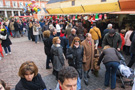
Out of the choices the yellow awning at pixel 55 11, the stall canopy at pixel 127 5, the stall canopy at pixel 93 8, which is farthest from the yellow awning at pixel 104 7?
the yellow awning at pixel 55 11

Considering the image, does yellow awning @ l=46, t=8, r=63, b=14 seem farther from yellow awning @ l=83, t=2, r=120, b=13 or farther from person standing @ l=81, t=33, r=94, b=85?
person standing @ l=81, t=33, r=94, b=85

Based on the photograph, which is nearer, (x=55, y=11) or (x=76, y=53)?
(x=76, y=53)

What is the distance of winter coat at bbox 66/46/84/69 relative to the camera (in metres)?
3.76

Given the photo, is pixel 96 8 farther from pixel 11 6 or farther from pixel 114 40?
pixel 11 6

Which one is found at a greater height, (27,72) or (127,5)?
(127,5)

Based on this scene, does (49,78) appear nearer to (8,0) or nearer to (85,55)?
(85,55)

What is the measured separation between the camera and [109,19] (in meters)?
10.0

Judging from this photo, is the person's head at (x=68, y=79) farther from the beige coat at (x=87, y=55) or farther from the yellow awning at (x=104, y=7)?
the yellow awning at (x=104, y=7)

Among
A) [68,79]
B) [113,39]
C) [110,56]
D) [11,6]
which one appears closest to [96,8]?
[113,39]

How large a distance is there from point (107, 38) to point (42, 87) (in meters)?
3.44

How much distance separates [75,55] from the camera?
377cm

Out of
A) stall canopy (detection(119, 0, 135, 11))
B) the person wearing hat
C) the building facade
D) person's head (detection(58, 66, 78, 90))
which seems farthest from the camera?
the building facade

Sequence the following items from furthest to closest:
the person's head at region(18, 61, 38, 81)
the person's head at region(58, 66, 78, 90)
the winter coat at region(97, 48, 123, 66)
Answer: the winter coat at region(97, 48, 123, 66) < the person's head at region(18, 61, 38, 81) < the person's head at region(58, 66, 78, 90)

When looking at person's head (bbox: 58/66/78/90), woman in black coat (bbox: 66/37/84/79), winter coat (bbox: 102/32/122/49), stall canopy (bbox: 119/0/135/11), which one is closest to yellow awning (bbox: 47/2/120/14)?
stall canopy (bbox: 119/0/135/11)
